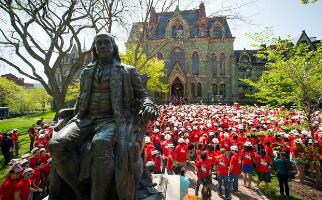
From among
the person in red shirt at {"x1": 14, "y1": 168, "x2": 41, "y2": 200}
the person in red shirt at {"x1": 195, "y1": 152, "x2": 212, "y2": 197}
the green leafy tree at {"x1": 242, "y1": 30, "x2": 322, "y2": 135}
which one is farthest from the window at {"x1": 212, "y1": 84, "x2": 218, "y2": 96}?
the person in red shirt at {"x1": 14, "y1": 168, "x2": 41, "y2": 200}

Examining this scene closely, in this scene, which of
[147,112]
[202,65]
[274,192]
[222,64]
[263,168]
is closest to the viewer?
[147,112]

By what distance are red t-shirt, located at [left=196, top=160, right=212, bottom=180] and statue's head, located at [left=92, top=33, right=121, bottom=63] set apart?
21.4 ft

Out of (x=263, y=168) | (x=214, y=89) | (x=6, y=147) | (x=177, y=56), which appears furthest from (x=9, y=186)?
(x=214, y=89)

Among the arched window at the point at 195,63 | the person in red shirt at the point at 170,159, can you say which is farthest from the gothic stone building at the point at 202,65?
the person in red shirt at the point at 170,159

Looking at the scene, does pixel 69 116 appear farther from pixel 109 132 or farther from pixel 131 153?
pixel 131 153

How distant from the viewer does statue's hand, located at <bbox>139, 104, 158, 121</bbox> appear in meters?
3.94

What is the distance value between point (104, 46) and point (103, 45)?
0.8 inches

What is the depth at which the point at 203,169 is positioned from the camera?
986cm

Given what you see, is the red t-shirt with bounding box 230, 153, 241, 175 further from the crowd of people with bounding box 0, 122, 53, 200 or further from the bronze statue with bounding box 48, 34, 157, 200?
the bronze statue with bounding box 48, 34, 157, 200

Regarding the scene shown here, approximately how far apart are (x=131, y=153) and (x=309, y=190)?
32.0 ft

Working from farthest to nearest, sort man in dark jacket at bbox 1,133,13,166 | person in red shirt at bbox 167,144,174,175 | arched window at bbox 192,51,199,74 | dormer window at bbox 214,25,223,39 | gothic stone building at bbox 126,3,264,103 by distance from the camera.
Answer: dormer window at bbox 214,25,223,39
arched window at bbox 192,51,199,74
gothic stone building at bbox 126,3,264,103
man in dark jacket at bbox 1,133,13,166
person in red shirt at bbox 167,144,174,175

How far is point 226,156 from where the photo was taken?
10703mm

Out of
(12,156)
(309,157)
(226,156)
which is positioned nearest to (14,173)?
(226,156)

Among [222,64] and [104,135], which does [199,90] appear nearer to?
[222,64]
